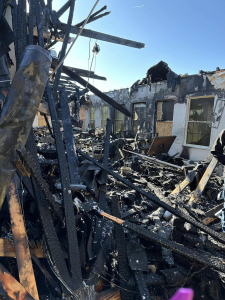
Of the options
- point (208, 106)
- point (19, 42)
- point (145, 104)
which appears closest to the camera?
point (19, 42)

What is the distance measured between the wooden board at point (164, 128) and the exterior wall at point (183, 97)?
0.92ft

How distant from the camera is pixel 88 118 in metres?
16.4

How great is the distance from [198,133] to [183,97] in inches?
73.4

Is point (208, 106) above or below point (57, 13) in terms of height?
below

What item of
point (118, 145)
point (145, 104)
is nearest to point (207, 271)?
point (118, 145)

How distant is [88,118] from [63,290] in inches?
607

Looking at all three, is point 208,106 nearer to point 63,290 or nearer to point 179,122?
point 179,122

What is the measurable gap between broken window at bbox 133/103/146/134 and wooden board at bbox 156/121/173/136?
1011 millimetres

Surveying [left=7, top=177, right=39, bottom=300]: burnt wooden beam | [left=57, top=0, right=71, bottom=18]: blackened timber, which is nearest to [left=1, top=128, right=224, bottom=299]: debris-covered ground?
[left=7, top=177, right=39, bottom=300]: burnt wooden beam

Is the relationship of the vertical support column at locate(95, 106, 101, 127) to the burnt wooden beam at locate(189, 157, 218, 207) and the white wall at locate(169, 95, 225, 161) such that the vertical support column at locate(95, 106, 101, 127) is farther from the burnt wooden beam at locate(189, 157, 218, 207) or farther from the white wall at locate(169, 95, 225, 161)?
the burnt wooden beam at locate(189, 157, 218, 207)

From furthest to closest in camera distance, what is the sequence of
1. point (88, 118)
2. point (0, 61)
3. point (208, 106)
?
point (88, 118) → point (208, 106) → point (0, 61)

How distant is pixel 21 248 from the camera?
5.42 ft

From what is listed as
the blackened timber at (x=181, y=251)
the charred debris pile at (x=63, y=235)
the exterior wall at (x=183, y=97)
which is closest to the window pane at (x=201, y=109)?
the exterior wall at (x=183, y=97)

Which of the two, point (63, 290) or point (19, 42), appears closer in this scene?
point (63, 290)
